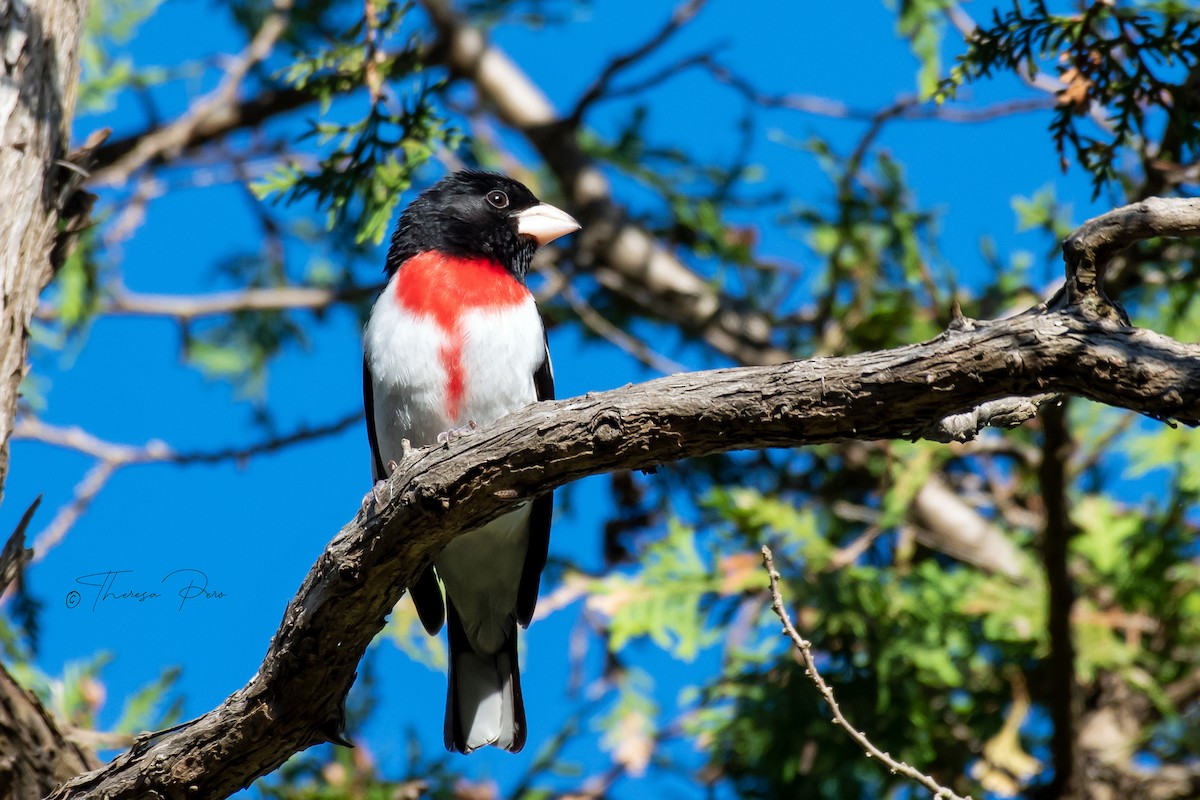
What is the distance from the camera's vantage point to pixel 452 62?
7.67 meters

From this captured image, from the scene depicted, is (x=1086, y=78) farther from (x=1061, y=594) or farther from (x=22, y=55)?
(x=22, y=55)

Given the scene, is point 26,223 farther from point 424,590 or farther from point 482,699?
point 482,699

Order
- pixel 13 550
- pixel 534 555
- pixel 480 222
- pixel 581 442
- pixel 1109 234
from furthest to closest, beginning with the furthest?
pixel 480 222 < pixel 534 555 < pixel 13 550 < pixel 581 442 < pixel 1109 234

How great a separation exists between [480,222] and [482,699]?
2.02 metres

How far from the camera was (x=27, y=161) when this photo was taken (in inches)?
161

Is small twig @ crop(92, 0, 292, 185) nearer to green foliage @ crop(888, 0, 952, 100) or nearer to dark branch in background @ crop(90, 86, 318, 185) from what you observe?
dark branch in background @ crop(90, 86, 318, 185)

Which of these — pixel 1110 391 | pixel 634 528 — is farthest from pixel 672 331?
pixel 1110 391

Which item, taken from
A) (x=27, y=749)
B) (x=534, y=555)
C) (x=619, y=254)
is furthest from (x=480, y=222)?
(x=27, y=749)

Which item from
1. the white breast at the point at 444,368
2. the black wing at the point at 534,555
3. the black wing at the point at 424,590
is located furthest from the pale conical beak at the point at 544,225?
the black wing at the point at 424,590

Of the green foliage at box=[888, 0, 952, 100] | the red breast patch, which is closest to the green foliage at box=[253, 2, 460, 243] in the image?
the red breast patch

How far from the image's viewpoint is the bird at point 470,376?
15.0 feet

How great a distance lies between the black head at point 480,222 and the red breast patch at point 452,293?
165mm

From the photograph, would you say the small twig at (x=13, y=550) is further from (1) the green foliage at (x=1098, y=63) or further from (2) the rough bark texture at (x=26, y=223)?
(1) the green foliage at (x=1098, y=63)

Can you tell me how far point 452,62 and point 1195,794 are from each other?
577cm
